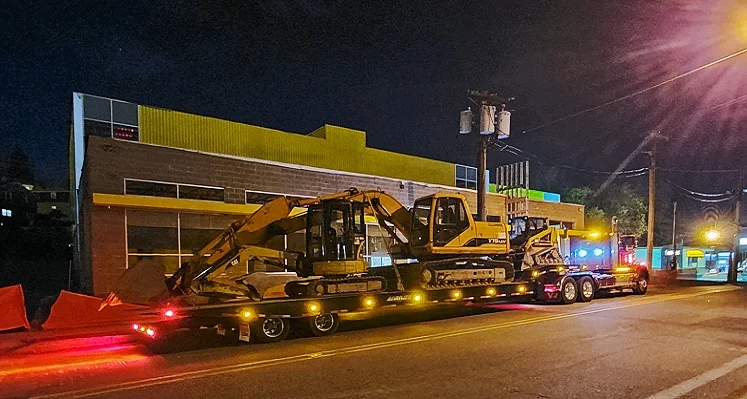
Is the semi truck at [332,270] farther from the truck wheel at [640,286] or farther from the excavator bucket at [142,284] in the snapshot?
the truck wheel at [640,286]

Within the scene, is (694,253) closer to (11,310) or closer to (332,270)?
(332,270)

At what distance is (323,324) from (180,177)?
28.5 ft

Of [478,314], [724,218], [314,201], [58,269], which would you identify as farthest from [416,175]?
[724,218]

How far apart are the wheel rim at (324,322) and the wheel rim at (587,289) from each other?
1008cm

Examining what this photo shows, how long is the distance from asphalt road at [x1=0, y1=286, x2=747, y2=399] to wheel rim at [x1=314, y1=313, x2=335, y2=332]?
0.31 meters

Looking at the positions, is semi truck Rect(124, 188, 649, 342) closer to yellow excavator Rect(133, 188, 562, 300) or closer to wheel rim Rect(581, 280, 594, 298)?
yellow excavator Rect(133, 188, 562, 300)

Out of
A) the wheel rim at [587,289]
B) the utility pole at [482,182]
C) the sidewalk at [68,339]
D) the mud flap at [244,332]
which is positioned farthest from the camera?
the utility pole at [482,182]

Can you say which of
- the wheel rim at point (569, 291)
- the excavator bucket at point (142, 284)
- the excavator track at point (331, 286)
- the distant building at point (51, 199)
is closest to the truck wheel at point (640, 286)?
the wheel rim at point (569, 291)

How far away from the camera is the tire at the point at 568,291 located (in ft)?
56.5

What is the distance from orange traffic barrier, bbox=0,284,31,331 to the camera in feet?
38.9

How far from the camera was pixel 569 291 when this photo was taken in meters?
17.6

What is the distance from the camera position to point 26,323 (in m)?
11.9

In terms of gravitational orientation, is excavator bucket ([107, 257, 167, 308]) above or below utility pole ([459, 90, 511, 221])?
below

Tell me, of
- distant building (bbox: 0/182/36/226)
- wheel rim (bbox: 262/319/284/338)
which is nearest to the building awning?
wheel rim (bbox: 262/319/284/338)
